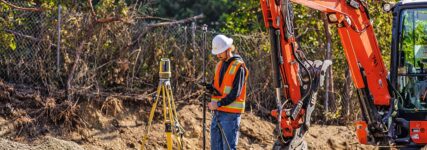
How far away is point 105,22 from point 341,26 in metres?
4.10

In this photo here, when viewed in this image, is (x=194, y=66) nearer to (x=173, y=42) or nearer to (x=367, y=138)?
(x=173, y=42)

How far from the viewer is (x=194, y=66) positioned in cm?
1485

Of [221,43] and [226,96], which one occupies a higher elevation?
[221,43]

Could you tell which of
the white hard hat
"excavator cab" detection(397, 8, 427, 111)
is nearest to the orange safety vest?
the white hard hat

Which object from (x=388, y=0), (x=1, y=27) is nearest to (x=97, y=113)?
(x=1, y=27)

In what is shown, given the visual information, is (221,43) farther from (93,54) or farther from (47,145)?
(93,54)

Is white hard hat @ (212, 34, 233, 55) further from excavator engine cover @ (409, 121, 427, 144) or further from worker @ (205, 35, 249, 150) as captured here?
excavator engine cover @ (409, 121, 427, 144)

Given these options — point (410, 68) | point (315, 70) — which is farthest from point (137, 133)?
point (410, 68)

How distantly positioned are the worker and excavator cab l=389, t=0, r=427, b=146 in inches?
111

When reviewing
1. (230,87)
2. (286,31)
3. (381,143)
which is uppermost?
(286,31)

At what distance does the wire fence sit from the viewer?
13555 mm

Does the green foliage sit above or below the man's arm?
above

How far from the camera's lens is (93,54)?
549 inches

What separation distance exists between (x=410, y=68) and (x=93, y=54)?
5.30m
